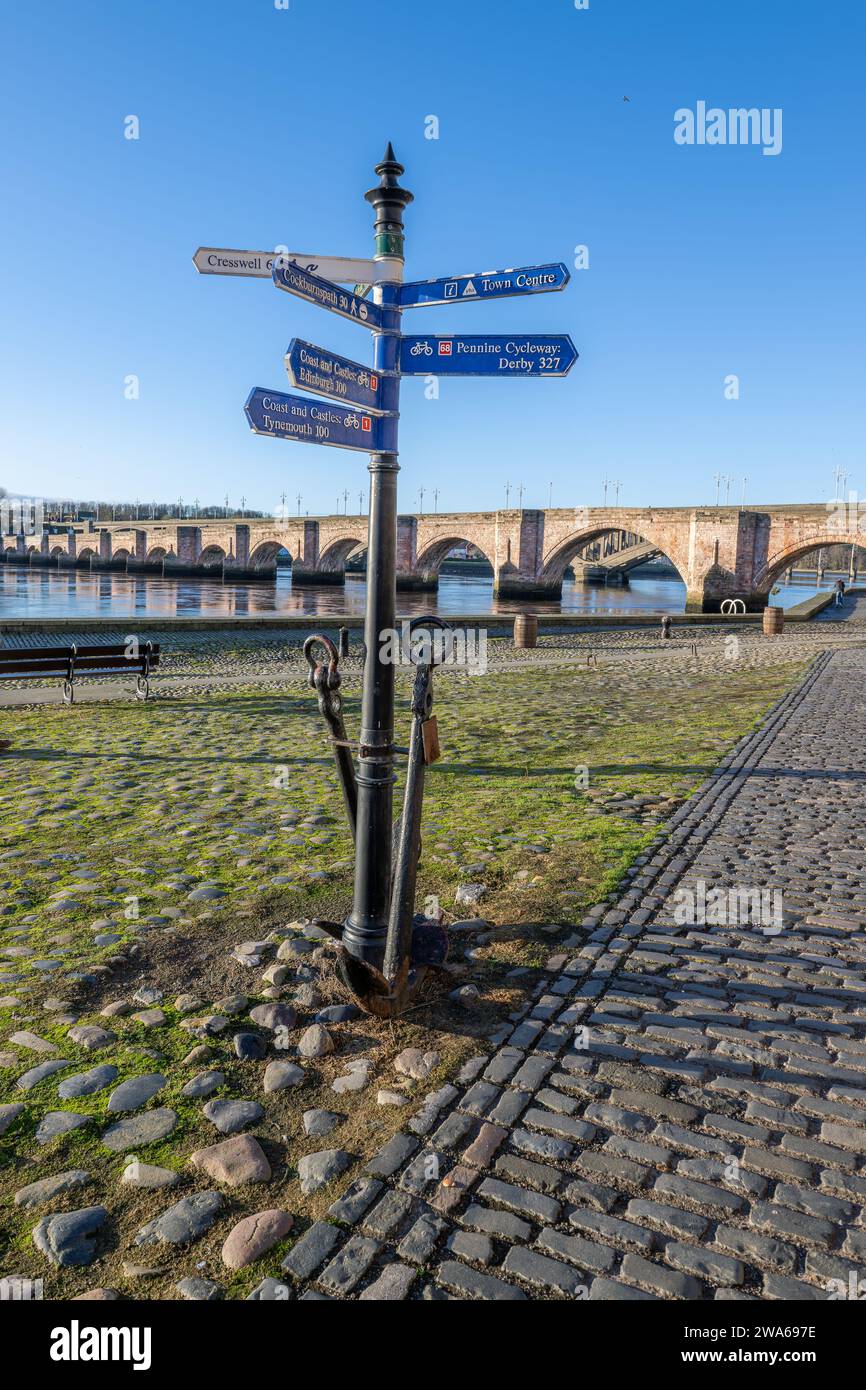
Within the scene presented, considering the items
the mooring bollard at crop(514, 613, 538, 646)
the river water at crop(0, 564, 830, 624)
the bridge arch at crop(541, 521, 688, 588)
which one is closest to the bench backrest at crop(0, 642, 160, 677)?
the mooring bollard at crop(514, 613, 538, 646)

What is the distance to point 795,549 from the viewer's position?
131ft

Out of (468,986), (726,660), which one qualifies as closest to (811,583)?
(726,660)

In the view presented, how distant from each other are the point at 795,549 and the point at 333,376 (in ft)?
135

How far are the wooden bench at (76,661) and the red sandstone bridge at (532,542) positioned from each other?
115 ft

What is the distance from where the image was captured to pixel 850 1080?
2.88 meters

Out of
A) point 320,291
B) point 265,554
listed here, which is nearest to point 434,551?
point 265,554

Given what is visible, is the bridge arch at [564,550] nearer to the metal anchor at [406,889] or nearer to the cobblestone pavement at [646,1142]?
the cobblestone pavement at [646,1142]

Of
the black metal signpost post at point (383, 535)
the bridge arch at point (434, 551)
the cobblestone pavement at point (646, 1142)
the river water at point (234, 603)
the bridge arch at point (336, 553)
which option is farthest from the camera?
the bridge arch at point (336, 553)

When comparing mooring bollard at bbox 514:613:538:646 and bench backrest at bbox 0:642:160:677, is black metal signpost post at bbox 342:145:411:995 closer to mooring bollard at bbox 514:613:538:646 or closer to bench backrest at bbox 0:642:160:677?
bench backrest at bbox 0:642:160:677

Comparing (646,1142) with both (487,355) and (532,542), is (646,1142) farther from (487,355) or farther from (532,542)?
(532,542)

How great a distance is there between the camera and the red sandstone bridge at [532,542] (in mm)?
40688

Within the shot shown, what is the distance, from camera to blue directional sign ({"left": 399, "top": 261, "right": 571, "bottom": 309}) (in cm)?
337

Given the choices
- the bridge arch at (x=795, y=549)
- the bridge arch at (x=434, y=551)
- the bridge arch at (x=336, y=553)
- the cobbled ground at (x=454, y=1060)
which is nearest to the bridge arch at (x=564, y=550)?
the bridge arch at (x=434, y=551)
